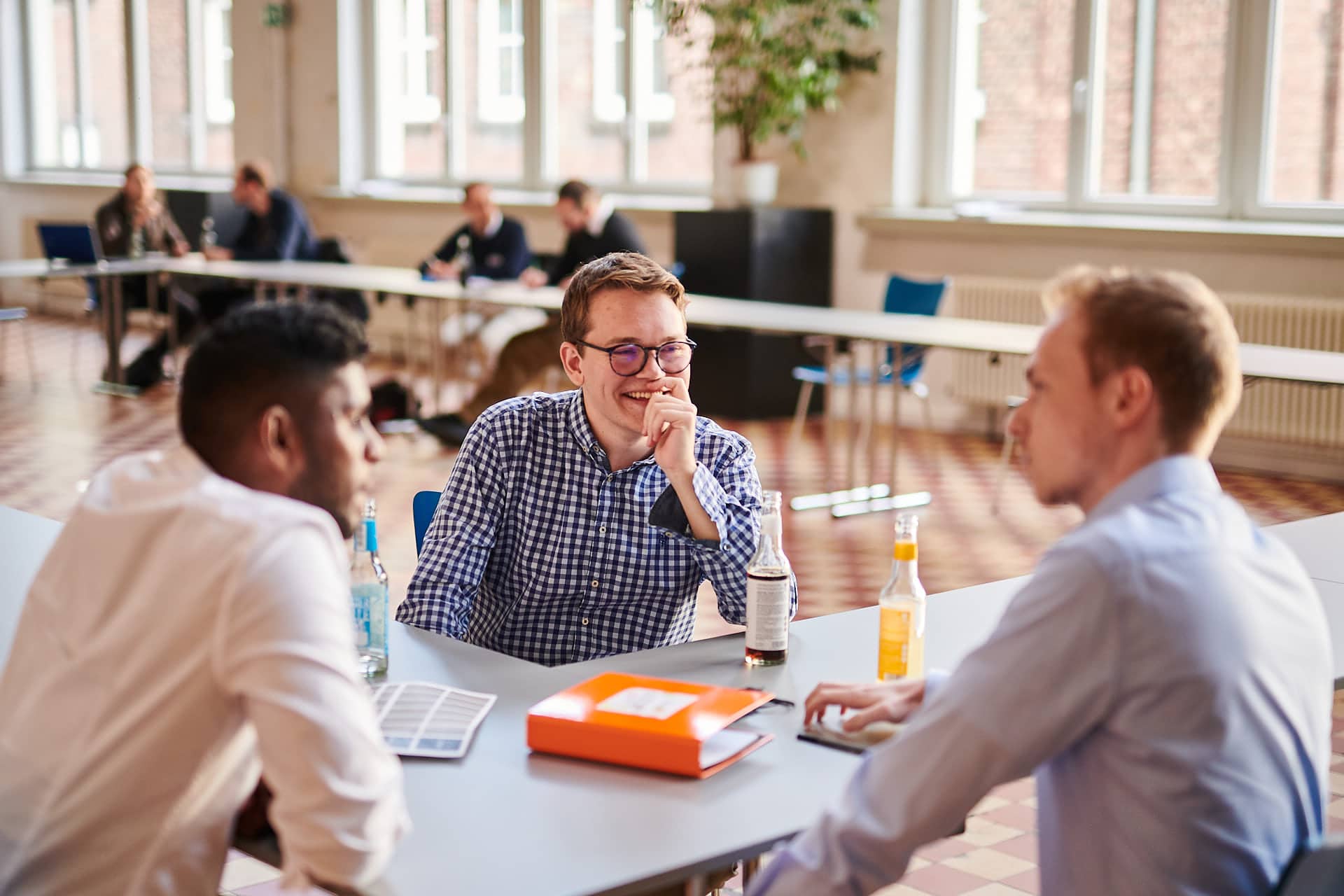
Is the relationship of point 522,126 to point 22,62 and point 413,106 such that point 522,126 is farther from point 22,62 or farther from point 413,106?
point 22,62

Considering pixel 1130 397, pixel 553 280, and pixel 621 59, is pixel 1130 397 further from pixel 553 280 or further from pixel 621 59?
Result: pixel 621 59

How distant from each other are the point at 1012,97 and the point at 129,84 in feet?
30.0

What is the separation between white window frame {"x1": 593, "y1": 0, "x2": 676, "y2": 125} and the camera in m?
10.1

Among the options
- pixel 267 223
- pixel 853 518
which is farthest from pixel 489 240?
pixel 853 518

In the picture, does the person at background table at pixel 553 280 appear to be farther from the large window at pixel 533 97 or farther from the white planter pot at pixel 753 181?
the large window at pixel 533 97

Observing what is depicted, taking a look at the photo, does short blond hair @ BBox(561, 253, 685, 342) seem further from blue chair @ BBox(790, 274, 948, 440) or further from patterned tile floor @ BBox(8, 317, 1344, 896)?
blue chair @ BBox(790, 274, 948, 440)

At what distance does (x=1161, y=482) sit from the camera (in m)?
1.31

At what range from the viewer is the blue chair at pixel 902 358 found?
6.63 meters

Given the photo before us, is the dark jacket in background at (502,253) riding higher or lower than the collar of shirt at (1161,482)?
higher

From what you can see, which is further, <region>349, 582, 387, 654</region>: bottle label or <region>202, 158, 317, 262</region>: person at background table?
Result: <region>202, 158, 317, 262</region>: person at background table

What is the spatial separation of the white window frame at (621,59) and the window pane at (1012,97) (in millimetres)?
2191

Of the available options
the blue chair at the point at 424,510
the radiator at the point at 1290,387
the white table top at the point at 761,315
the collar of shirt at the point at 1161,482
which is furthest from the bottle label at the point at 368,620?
the radiator at the point at 1290,387

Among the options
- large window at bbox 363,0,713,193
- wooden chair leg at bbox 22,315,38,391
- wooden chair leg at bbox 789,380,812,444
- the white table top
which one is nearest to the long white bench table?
the white table top

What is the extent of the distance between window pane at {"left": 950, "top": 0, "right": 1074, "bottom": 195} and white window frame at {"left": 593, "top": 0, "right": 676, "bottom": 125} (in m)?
2.19
